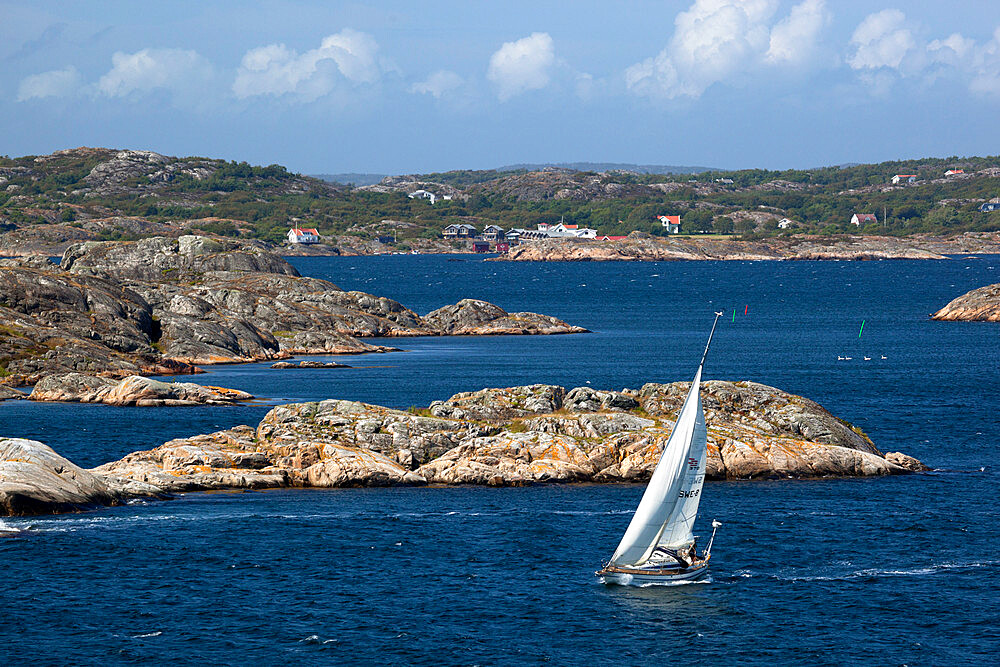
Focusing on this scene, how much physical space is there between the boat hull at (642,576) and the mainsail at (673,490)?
0.84 meters

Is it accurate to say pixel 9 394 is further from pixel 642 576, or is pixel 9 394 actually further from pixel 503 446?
pixel 642 576

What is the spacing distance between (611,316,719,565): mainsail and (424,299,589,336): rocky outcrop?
11631 centimetres

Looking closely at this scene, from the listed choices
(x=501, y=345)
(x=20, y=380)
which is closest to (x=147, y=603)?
(x=20, y=380)

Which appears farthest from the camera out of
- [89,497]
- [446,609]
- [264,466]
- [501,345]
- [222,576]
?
[501,345]

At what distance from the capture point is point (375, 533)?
5625 cm

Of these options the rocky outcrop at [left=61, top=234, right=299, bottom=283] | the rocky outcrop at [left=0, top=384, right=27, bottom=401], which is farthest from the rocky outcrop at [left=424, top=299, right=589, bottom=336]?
the rocky outcrop at [left=0, top=384, right=27, bottom=401]

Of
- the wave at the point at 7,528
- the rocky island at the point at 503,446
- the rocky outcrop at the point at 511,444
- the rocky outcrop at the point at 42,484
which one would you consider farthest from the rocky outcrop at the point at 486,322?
the wave at the point at 7,528

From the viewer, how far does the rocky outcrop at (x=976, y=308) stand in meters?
182

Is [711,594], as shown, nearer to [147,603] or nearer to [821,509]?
[821,509]

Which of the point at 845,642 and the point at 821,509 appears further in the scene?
the point at 821,509

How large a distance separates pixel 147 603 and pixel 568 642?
17483 millimetres

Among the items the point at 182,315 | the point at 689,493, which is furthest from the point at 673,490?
the point at 182,315

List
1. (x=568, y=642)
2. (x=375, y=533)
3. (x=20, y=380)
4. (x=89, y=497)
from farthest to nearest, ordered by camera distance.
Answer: (x=20, y=380) → (x=89, y=497) → (x=375, y=533) → (x=568, y=642)

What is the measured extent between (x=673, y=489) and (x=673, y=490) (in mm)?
42
